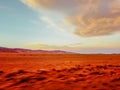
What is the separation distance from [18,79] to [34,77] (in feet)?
2.18

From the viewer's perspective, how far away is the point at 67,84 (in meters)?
7.08

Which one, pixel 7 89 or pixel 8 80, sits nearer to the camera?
pixel 7 89

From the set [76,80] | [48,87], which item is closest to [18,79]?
[48,87]

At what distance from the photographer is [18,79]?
779 centimetres

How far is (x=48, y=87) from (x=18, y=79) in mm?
1622

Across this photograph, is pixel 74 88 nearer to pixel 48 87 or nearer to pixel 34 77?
pixel 48 87

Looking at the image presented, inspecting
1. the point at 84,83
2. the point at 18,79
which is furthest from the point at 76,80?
the point at 18,79

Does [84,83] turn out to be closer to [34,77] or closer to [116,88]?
[116,88]

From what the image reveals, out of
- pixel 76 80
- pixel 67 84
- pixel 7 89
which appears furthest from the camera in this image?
pixel 76 80

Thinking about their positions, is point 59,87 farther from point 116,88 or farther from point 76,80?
point 116,88

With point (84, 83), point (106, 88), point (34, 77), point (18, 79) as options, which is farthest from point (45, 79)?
point (106, 88)

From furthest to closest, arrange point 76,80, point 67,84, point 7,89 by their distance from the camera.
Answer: point 76,80, point 67,84, point 7,89

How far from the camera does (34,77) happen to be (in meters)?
8.07

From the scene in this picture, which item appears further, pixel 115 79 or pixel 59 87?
pixel 115 79
